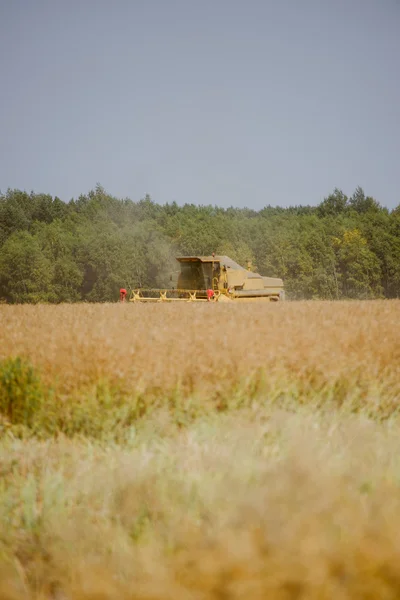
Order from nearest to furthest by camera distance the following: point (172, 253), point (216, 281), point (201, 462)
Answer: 1. point (201, 462)
2. point (216, 281)
3. point (172, 253)

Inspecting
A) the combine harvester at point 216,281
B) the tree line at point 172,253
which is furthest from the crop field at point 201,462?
the tree line at point 172,253

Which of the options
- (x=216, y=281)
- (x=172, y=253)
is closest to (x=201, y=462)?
(x=216, y=281)

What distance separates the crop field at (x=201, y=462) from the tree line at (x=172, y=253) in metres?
33.5

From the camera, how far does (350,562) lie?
4.91 ft

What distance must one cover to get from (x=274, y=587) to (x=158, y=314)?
6494 millimetres

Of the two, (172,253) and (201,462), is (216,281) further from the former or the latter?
(172,253)

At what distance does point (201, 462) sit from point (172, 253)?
40627mm

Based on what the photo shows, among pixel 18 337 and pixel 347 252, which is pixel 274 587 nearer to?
pixel 18 337

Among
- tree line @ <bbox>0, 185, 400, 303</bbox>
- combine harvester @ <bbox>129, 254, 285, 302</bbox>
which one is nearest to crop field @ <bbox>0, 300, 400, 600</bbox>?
combine harvester @ <bbox>129, 254, 285, 302</bbox>

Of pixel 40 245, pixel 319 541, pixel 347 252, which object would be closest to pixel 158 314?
pixel 319 541

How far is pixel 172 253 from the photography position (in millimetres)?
42969

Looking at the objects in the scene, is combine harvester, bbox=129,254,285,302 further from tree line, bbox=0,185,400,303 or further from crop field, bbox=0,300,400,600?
tree line, bbox=0,185,400,303

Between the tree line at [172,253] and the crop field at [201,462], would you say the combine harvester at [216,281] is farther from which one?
the tree line at [172,253]

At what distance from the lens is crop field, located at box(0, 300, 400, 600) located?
5.06 feet
